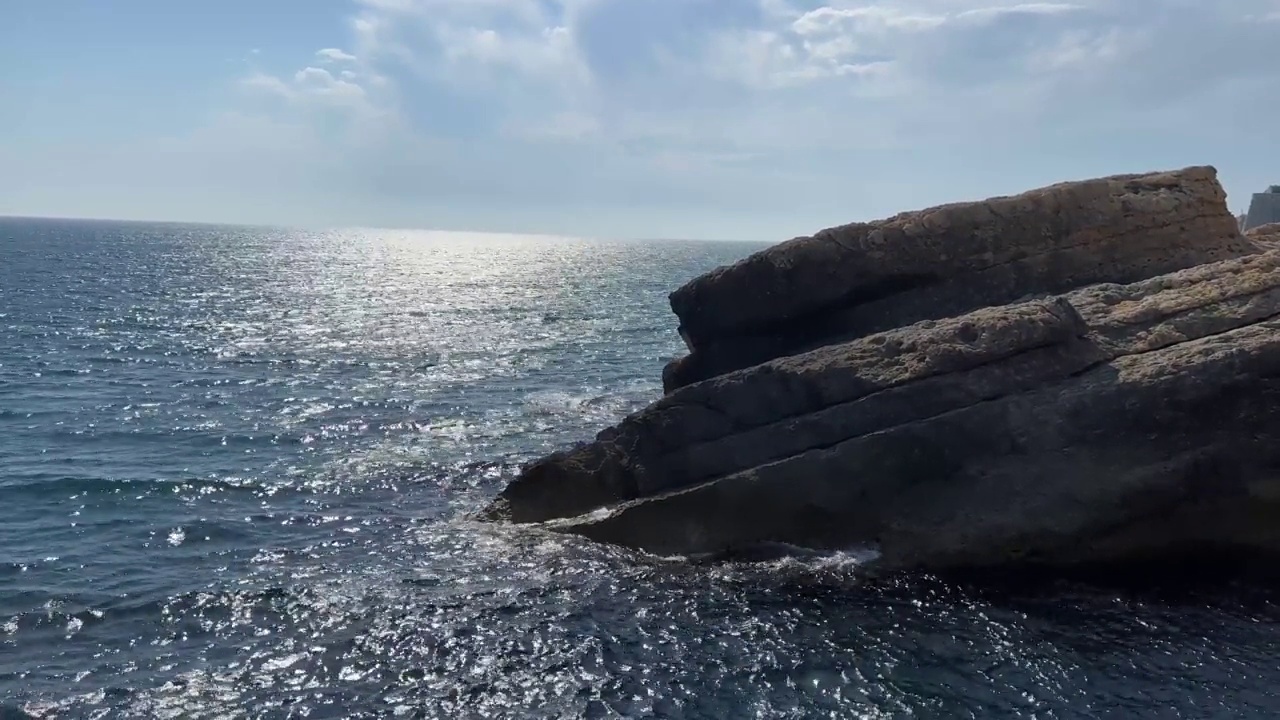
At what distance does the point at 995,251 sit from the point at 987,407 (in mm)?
6413

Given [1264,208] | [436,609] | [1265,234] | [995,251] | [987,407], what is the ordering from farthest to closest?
[1264,208]
[1265,234]
[995,251]
[987,407]
[436,609]

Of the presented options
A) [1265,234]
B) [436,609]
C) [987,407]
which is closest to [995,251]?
[987,407]

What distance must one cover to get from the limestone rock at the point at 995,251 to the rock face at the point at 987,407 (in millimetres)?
57

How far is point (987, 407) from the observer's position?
22141 millimetres

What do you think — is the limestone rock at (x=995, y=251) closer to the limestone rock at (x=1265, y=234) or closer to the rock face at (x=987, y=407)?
the rock face at (x=987, y=407)

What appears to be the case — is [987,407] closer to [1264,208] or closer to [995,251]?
[995,251]

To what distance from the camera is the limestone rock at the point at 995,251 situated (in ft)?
86.3

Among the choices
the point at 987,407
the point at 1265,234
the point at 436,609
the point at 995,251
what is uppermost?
the point at 1265,234

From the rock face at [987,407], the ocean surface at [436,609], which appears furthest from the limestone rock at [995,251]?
the ocean surface at [436,609]

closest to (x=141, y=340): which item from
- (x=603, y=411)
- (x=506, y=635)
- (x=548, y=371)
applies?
(x=548, y=371)

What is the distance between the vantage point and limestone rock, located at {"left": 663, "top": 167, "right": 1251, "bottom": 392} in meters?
26.3

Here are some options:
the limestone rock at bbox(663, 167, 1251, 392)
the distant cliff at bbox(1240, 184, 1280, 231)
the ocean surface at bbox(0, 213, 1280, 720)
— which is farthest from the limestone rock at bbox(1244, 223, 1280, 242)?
the distant cliff at bbox(1240, 184, 1280, 231)

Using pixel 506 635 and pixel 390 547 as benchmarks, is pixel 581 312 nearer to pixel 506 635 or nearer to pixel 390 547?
pixel 390 547

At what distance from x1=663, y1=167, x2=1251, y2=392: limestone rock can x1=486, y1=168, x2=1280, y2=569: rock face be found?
0.06 metres
